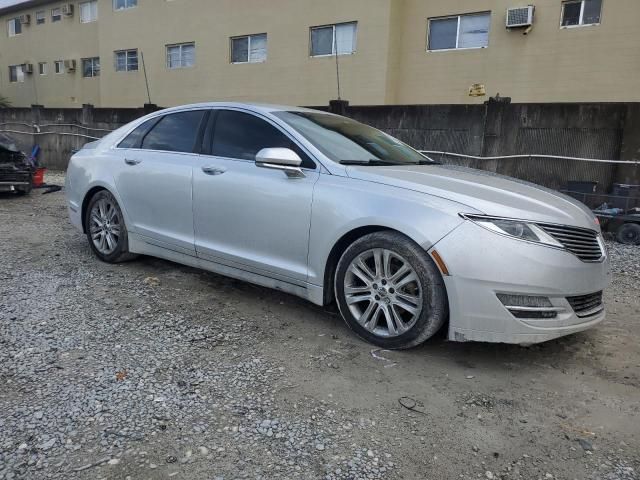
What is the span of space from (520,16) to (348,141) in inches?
386

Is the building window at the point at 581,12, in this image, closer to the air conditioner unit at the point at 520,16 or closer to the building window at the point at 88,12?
the air conditioner unit at the point at 520,16

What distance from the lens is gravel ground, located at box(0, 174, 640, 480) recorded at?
2170 millimetres

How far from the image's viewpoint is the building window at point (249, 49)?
1600cm

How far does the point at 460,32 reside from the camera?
12.7 metres

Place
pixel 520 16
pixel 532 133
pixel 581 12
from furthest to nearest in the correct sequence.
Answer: pixel 520 16, pixel 581 12, pixel 532 133

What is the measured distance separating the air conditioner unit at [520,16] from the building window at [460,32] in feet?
2.13

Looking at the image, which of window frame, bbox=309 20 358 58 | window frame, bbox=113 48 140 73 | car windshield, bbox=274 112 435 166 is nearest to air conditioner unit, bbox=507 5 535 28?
window frame, bbox=309 20 358 58

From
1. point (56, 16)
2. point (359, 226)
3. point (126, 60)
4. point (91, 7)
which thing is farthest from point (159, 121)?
point (56, 16)

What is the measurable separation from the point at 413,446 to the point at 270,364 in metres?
1.05

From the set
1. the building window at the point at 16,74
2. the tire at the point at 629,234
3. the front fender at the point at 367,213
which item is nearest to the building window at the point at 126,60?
the building window at the point at 16,74

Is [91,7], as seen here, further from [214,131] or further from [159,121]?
[214,131]

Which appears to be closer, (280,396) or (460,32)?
(280,396)

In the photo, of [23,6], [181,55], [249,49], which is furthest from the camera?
[23,6]

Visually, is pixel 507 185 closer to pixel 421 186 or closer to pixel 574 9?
pixel 421 186
